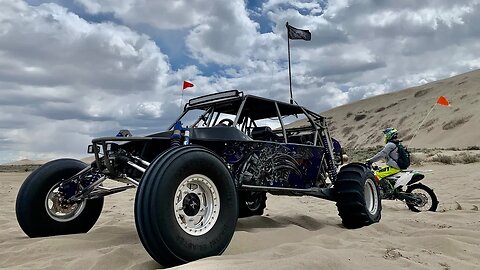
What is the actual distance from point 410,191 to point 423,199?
305mm

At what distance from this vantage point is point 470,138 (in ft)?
109

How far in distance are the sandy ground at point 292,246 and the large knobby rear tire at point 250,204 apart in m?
0.44

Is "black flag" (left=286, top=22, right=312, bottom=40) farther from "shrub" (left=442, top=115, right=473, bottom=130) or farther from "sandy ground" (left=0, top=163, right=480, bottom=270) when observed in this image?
"shrub" (left=442, top=115, right=473, bottom=130)

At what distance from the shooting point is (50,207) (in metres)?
5.52

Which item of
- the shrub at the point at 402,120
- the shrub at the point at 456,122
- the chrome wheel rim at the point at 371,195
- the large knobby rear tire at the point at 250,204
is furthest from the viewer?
the shrub at the point at 402,120

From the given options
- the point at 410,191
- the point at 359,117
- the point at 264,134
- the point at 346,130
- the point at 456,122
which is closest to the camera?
the point at 264,134

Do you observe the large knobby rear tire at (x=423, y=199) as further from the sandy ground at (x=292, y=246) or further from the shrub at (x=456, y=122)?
the shrub at (x=456, y=122)

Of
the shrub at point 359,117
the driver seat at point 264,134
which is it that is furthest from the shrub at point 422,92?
the driver seat at point 264,134

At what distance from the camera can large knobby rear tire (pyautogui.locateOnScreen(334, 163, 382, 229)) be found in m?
5.94

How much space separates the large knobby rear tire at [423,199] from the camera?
26.2ft

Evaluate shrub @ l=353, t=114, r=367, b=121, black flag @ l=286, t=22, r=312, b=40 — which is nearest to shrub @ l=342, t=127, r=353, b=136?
shrub @ l=353, t=114, r=367, b=121

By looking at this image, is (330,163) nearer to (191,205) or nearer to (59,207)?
(191,205)

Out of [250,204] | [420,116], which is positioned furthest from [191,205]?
[420,116]

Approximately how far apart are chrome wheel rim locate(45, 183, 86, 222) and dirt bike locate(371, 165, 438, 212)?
18.6 feet
